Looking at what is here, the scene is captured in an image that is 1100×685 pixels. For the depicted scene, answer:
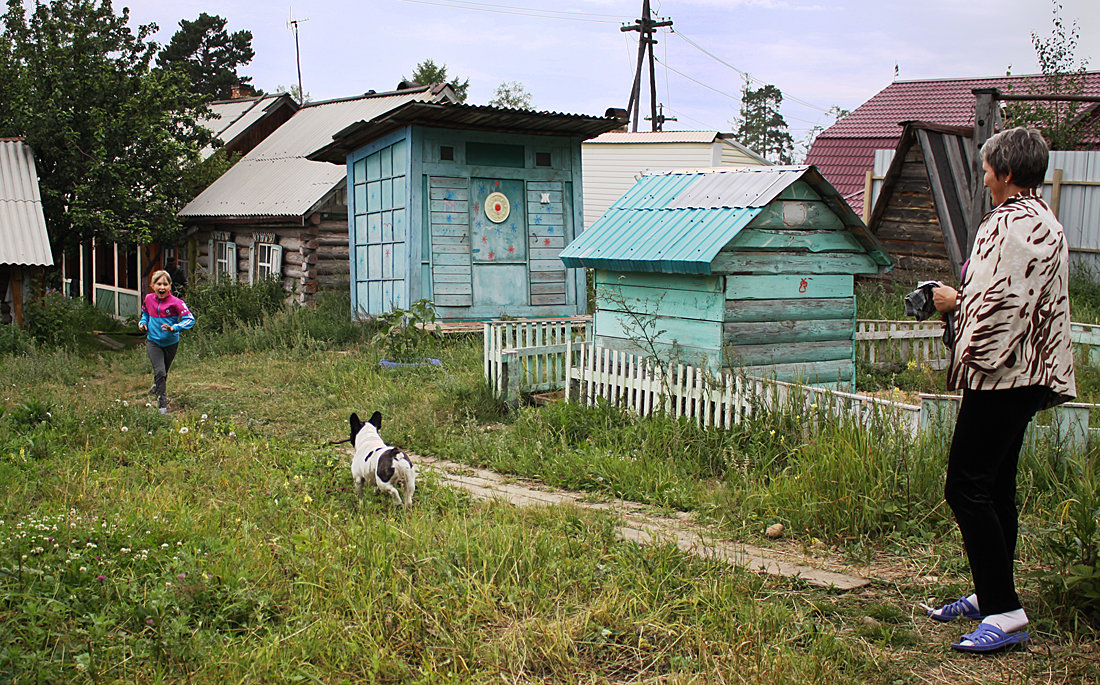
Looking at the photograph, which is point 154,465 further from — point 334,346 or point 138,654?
point 334,346

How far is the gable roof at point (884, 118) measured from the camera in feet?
76.7

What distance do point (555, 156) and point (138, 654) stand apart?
12.3 metres

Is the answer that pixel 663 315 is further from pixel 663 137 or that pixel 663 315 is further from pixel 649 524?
pixel 663 137

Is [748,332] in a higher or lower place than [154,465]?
higher

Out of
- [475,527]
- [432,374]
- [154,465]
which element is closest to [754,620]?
[475,527]

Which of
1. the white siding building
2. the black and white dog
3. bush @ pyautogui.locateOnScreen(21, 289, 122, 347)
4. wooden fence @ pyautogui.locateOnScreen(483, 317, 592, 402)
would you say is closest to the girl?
wooden fence @ pyautogui.locateOnScreen(483, 317, 592, 402)

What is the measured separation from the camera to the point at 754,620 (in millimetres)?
3570

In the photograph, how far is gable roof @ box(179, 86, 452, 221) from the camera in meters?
17.7

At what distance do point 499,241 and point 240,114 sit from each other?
16.6m

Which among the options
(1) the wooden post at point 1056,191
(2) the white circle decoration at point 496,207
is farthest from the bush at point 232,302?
(1) the wooden post at point 1056,191

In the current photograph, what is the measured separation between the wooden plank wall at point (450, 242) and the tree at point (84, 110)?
7.72m

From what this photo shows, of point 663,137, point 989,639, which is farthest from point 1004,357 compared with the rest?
point 663,137

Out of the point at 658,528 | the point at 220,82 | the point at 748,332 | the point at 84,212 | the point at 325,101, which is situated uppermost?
the point at 220,82

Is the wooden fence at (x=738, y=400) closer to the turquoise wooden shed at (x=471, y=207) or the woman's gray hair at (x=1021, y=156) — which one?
the woman's gray hair at (x=1021, y=156)
